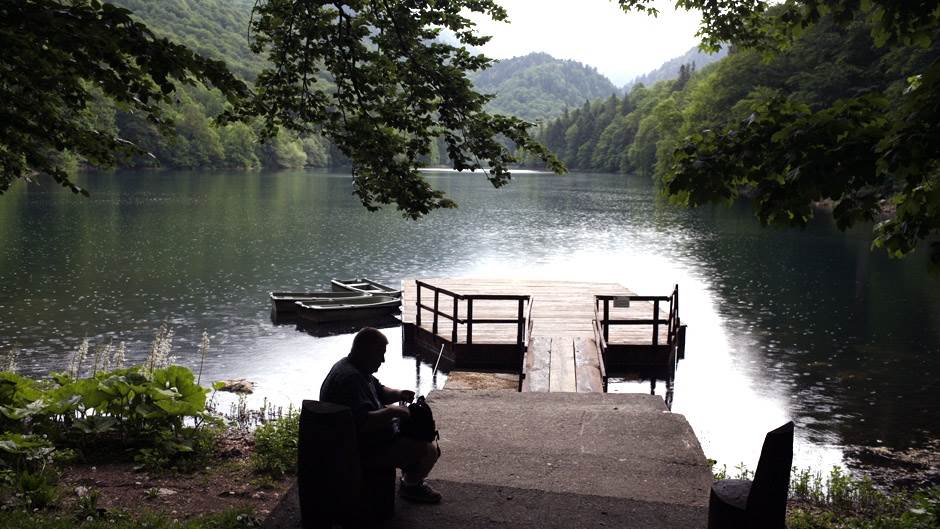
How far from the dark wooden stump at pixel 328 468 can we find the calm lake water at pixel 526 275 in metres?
5.47

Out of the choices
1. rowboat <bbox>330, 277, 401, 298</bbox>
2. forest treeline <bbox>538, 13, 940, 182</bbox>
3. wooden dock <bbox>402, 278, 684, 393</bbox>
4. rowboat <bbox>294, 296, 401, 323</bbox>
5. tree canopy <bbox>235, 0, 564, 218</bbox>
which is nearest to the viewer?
tree canopy <bbox>235, 0, 564, 218</bbox>

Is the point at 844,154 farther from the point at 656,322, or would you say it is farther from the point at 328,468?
the point at 656,322

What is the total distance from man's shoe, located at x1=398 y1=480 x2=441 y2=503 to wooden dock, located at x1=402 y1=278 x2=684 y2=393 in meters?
8.24

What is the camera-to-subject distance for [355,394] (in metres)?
5.73

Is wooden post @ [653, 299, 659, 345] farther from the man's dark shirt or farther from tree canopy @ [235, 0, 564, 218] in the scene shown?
the man's dark shirt

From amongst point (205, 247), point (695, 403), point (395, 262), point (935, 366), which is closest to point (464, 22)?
point (695, 403)

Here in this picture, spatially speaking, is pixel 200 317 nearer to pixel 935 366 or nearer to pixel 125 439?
pixel 125 439

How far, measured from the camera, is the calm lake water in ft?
57.7

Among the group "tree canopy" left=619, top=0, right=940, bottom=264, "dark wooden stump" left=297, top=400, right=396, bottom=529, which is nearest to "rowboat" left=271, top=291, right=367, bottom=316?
"dark wooden stump" left=297, top=400, right=396, bottom=529

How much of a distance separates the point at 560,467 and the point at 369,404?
306cm

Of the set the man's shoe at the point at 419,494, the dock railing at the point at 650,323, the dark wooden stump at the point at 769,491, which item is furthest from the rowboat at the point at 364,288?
the dark wooden stump at the point at 769,491

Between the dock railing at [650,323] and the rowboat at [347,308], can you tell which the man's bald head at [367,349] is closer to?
the dock railing at [650,323]

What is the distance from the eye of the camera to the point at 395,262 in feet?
122

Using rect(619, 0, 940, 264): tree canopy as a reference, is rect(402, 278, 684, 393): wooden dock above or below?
below
